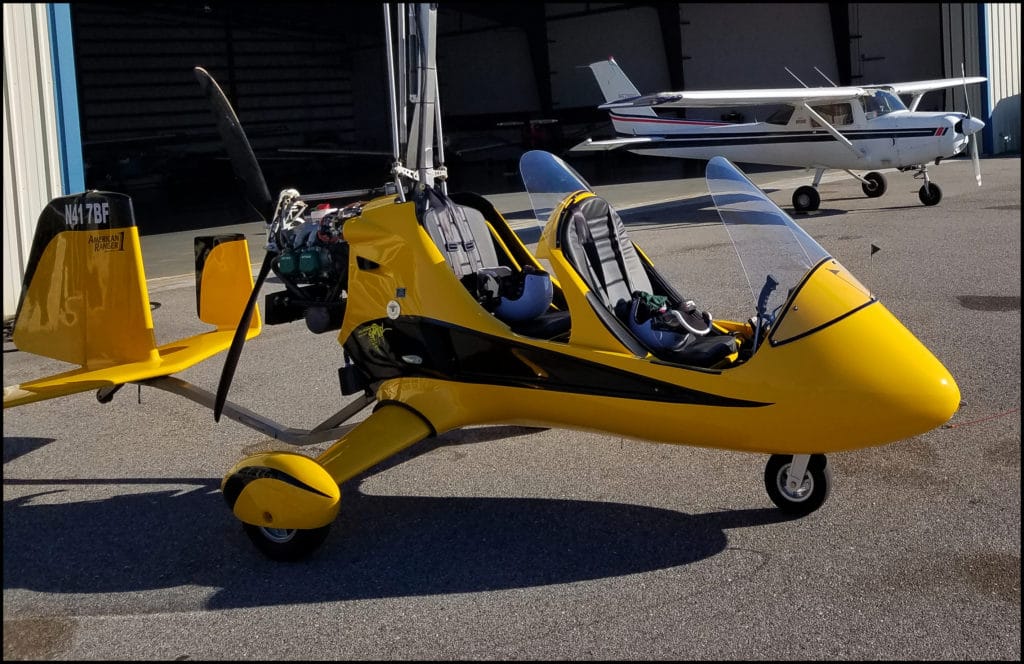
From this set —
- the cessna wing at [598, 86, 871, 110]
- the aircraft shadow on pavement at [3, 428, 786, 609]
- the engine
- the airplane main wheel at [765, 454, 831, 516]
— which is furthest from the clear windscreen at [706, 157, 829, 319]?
the cessna wing at [598, 86, 871, 110]

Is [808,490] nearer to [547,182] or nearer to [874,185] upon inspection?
[547,182]

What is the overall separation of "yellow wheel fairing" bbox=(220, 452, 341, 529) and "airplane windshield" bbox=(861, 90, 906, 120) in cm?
1486

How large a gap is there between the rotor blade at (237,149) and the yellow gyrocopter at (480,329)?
0.01m

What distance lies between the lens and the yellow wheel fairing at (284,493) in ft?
13.4

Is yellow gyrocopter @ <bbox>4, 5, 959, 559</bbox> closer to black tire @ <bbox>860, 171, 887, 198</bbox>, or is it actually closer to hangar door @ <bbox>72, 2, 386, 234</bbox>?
black tire @ <bbox>860, 171, 887, 198</bbox>

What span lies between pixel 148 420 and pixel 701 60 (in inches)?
1250

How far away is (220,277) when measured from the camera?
5.95m

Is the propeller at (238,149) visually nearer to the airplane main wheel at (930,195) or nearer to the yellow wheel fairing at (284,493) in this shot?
the yellow wheel fairing at (284,493)

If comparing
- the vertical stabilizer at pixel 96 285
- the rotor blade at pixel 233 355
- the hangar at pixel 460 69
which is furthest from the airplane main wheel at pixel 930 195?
the vertical stabilizer at pixel 96 285

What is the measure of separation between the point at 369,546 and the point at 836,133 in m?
14.4

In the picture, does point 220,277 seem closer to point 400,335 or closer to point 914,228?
point 400,335

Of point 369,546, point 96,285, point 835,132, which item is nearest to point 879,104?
point 835,132

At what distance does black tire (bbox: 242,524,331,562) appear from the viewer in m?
4.18

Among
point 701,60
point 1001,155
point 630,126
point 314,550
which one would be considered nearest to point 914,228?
point 630,126
